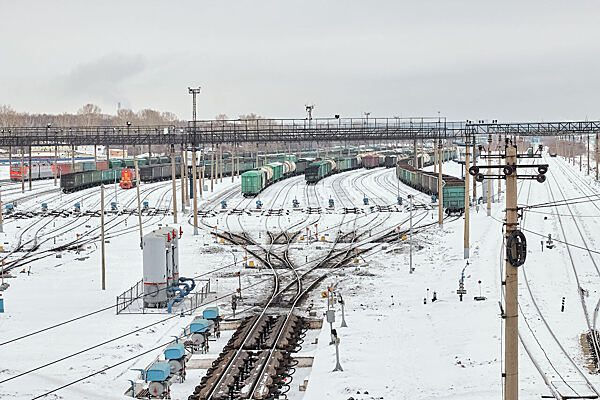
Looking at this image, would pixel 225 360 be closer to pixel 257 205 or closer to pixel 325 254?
pixel 325 254

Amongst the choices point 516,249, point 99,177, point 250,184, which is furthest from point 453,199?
point 516,249

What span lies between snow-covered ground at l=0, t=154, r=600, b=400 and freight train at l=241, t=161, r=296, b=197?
16871 millimetres

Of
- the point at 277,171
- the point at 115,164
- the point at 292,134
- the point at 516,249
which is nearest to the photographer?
the point at 516,249

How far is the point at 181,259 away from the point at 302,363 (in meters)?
21.9

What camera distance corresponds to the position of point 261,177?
87812mm

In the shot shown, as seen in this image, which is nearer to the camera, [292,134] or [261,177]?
[292,134]

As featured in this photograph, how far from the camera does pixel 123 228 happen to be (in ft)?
196

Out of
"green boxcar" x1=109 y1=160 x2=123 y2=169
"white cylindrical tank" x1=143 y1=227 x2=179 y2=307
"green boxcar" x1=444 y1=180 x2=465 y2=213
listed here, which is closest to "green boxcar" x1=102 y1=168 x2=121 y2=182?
"green boxcar" x1=109 y1=160 x2=123 y2=169

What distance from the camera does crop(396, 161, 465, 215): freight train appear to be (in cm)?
6538

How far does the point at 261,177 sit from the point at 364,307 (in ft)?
184

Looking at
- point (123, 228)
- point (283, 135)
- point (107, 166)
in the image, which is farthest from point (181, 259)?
point (107, 166)

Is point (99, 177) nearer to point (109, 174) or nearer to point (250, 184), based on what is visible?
point (109, 174)

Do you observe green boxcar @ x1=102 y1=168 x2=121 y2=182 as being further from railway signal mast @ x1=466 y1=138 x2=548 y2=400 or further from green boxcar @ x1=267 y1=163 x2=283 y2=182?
railway signal mast @ x1=466 y1=138 x2=548 y2=400

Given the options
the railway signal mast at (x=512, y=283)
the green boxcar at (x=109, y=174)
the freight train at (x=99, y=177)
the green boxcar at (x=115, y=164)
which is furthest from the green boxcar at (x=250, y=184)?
the railway signal mast at (x=512, y=283)
